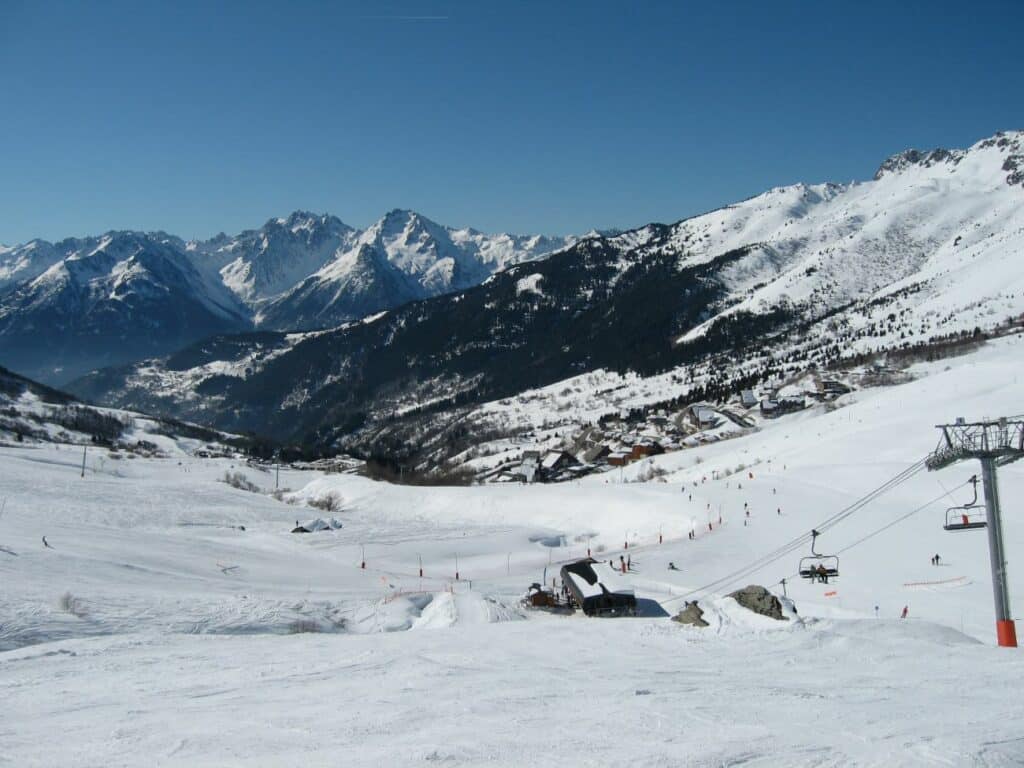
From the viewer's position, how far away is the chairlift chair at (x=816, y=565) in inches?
1372

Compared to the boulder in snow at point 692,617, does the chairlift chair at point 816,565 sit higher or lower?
higher

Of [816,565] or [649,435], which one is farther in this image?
[649,435]

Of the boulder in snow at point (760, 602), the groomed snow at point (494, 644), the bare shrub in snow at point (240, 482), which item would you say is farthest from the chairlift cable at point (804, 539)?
the bare shrub in snow at point (240, 482)

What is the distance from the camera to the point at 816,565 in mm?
36812

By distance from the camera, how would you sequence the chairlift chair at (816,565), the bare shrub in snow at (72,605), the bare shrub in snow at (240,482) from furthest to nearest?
the bare shrub in snow at (240,482), the chairlift chair at (816,565), the bare shrub in snow at (72,605)

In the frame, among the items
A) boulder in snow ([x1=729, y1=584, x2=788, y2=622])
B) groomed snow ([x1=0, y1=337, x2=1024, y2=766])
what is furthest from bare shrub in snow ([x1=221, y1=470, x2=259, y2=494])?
boulder in snow ([x1=729, y1=584, x2=788, y2=622])

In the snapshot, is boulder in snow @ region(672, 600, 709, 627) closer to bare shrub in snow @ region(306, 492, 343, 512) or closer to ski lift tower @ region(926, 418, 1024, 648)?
ski lift tower @ region(926, 418, 1024, 648)

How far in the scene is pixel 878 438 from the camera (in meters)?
70.2

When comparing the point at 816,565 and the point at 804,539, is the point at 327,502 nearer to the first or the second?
the point at 804,539

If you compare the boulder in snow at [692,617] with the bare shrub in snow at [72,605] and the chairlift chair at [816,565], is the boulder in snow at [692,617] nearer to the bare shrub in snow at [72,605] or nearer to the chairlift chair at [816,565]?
the chairlift chair at [816,565]

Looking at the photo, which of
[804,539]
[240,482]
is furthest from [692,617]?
[240,482]

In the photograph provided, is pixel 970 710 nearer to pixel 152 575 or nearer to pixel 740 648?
pixel 740 648

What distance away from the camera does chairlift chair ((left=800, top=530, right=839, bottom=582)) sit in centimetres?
3484

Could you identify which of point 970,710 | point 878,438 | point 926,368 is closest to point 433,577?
point 970,710
